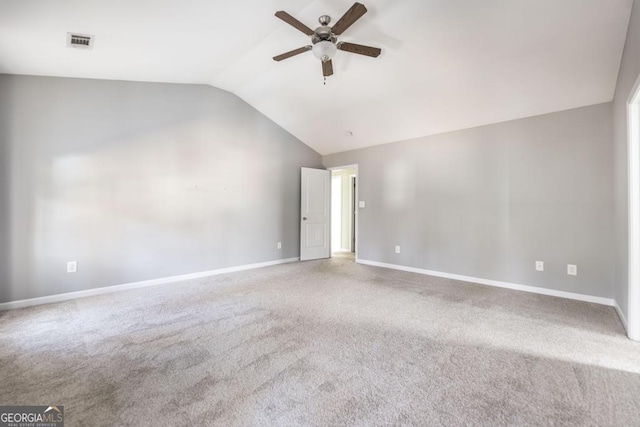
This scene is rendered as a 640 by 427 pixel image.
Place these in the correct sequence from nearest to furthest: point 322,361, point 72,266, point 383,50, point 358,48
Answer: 1. point 322,361
2. point 358,48
3. point 383,50
4. point 72,266

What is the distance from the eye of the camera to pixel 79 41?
2.53 m

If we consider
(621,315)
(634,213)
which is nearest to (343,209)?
(621,315)

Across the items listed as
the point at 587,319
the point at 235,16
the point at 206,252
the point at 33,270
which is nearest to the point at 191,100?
the point at 235,16

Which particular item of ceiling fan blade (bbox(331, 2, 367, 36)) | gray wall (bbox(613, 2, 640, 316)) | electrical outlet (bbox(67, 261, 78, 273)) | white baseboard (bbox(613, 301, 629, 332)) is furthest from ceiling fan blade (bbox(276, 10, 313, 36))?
white baseboard (bbox(613, 301, 629, 332))

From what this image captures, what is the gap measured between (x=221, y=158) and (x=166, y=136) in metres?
0.86

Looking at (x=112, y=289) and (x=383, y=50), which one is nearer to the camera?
(x=383, y=50)

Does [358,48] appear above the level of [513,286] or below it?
above

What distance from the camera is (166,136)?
3.93 m

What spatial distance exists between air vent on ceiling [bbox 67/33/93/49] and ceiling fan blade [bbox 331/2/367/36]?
7.37 ft

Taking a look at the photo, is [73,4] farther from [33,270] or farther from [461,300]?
[461,300]

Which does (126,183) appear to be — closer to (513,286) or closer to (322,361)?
(322,361)
